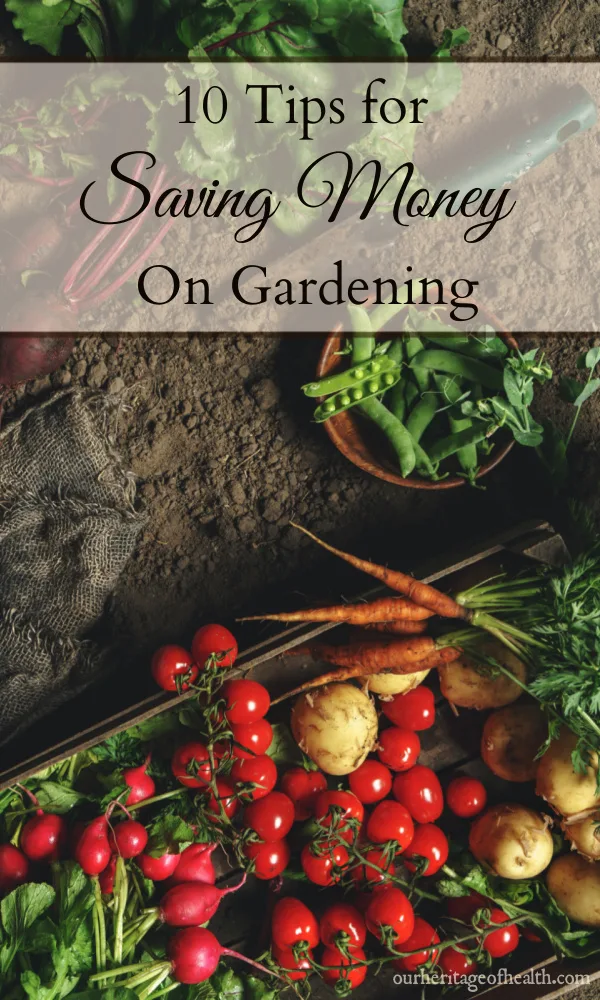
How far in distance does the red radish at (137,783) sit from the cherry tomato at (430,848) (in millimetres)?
724

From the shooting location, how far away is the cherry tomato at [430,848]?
7.30ft

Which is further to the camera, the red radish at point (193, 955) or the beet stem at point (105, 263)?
the beet stem at point (105, 263)

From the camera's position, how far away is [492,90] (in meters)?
2.52

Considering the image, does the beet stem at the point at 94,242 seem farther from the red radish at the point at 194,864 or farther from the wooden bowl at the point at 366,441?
the red radish at the point at 194,864

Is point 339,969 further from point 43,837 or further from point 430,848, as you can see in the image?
point 43,837

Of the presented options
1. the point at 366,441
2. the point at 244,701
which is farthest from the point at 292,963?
the point at 366,441

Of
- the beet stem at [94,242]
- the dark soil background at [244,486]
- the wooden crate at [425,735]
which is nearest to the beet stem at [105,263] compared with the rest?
the beet stem at [94,242]

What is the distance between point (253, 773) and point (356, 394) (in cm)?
104

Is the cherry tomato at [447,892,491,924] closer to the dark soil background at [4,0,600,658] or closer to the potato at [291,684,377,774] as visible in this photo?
the potato at [291,684,377,774]

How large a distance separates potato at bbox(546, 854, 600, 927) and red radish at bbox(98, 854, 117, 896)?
1170 mm

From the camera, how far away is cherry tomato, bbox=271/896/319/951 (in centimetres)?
214

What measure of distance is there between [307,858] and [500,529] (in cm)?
106

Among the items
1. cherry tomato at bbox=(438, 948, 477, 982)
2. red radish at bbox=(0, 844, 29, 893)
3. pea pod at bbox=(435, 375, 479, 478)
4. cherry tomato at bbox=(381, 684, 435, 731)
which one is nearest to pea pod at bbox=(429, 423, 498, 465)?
pea pod at bbox=(435, 375, 479, 478)

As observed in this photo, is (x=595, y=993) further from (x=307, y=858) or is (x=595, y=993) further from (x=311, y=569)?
(x=311, y=569)
